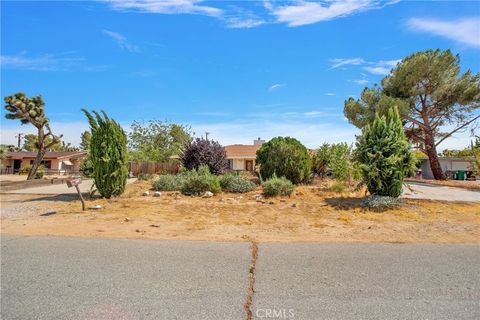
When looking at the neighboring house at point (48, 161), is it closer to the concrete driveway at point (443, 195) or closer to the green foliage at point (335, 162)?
the green foliage at point (335, 162)

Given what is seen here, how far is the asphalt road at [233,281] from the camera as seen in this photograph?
286 cm

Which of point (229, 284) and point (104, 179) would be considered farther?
point (104, 179)

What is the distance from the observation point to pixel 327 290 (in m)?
3.30

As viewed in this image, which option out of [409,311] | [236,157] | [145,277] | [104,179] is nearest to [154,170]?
[236,157]

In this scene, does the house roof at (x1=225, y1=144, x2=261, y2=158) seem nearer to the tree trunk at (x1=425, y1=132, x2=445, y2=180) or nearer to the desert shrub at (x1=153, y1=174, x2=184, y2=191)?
the tree trunk at (x1=425, y1=132, x2=445, y2=180)

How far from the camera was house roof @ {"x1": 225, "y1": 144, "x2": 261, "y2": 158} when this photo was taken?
111ft

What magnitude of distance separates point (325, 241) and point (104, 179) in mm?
8762

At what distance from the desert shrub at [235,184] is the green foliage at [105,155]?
4279mm

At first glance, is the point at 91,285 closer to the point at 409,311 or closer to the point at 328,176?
the point at 409,311

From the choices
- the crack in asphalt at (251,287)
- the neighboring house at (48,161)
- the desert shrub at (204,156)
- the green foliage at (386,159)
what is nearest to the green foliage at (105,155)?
the desert shrub at (204,156)

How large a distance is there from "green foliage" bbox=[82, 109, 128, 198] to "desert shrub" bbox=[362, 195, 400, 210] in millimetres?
8903

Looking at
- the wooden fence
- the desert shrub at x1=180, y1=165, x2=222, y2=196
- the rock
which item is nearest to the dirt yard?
the rock

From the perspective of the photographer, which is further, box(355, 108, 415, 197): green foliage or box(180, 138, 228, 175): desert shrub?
box(180, 138, 228, 175): desert shrub

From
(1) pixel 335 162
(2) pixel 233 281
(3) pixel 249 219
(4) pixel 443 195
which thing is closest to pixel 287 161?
(1) pixel 335 162
